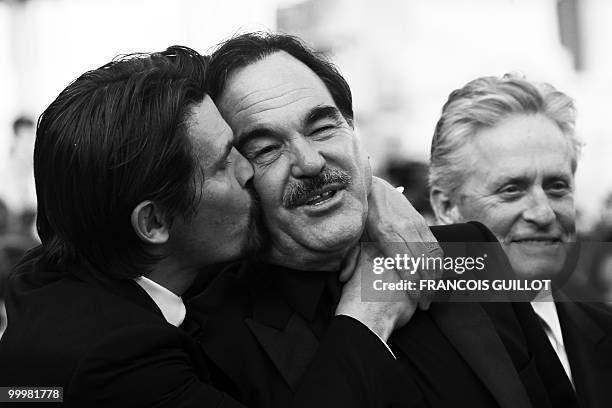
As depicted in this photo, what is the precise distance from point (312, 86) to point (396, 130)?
13.8 feet

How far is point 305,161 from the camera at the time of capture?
6.69 ft

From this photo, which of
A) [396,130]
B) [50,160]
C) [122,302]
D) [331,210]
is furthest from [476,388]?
[396,130]

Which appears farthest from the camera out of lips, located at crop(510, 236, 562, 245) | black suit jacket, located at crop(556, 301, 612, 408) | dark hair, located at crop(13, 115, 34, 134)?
dark hair, located at crop(13, 115, 34, 134)

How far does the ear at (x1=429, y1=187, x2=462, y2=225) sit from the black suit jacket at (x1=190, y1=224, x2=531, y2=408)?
689 millimetres

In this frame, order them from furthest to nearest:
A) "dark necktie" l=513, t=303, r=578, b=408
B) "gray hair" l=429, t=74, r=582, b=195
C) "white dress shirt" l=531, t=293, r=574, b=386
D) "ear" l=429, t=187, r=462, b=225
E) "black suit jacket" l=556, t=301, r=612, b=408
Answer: "ear" l=429, t=187, r=462, b=225
"gray hair" l=429, t=74, r=582, b=195
"white dress shirt" l=531, t=293, r=574, b=386
"black suit jacket" l=556, t=301, r=612, b=408
"dark necktie" l=513, t=303, r=578, b=408

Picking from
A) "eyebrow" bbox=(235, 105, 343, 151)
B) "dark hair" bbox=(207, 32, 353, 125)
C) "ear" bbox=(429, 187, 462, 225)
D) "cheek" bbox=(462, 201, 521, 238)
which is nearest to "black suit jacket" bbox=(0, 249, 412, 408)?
"eyebrow" bbox=(235, 105, 343, 151)

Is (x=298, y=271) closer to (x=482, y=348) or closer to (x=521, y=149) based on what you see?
(x=482, y=348)

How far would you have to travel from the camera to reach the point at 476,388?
6.50 ft

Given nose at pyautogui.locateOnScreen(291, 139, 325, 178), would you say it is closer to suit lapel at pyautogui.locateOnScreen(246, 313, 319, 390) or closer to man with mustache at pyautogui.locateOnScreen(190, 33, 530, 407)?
man with mustache at pyautogui.locateOnScreen(190, 33, 530, 407)

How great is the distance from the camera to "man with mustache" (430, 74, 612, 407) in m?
2.45

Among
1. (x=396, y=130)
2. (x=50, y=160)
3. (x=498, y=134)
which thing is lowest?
(x=396, y=130)

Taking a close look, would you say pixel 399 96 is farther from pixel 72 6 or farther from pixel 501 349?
pixel 501 349

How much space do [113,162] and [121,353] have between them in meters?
0.40

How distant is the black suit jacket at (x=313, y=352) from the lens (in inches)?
75.8
